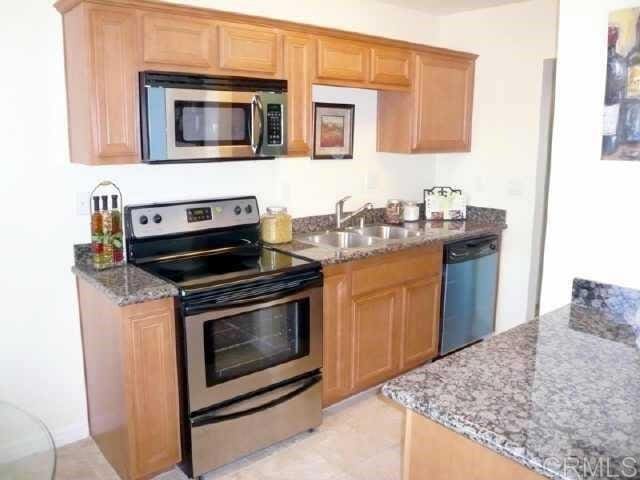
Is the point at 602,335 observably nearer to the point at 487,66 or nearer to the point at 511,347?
the point at 511,347

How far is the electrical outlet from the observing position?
105 inches

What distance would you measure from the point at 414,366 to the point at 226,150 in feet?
6.09

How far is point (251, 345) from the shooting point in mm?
2545

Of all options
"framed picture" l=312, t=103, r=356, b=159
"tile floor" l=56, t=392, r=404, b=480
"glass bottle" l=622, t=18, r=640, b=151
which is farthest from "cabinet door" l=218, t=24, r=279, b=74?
"tile floor" l=56, t=392, r=404, b=480

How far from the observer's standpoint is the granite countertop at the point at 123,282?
223 centimetres

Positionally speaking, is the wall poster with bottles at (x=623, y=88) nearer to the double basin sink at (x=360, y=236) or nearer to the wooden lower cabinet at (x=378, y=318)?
the wooden lower cabinet at (x=378, y=318)

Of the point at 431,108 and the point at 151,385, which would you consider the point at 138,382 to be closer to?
the point at 151,385

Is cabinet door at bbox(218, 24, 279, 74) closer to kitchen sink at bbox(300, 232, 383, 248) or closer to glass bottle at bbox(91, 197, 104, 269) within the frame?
glass bottle at bbox(91, 197, 104, 269)

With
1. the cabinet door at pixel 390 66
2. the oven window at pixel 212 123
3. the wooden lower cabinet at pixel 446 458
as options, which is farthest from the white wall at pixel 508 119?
the wooden lower cabinet at pixel 446 458

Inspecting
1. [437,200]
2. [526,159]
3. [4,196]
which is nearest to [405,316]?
[437,200]

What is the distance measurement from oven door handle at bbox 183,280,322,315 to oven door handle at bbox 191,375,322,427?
475 millimetres

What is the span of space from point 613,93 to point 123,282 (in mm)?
2025

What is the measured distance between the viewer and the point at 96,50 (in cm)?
231

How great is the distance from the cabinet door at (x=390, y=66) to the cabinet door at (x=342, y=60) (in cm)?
7
